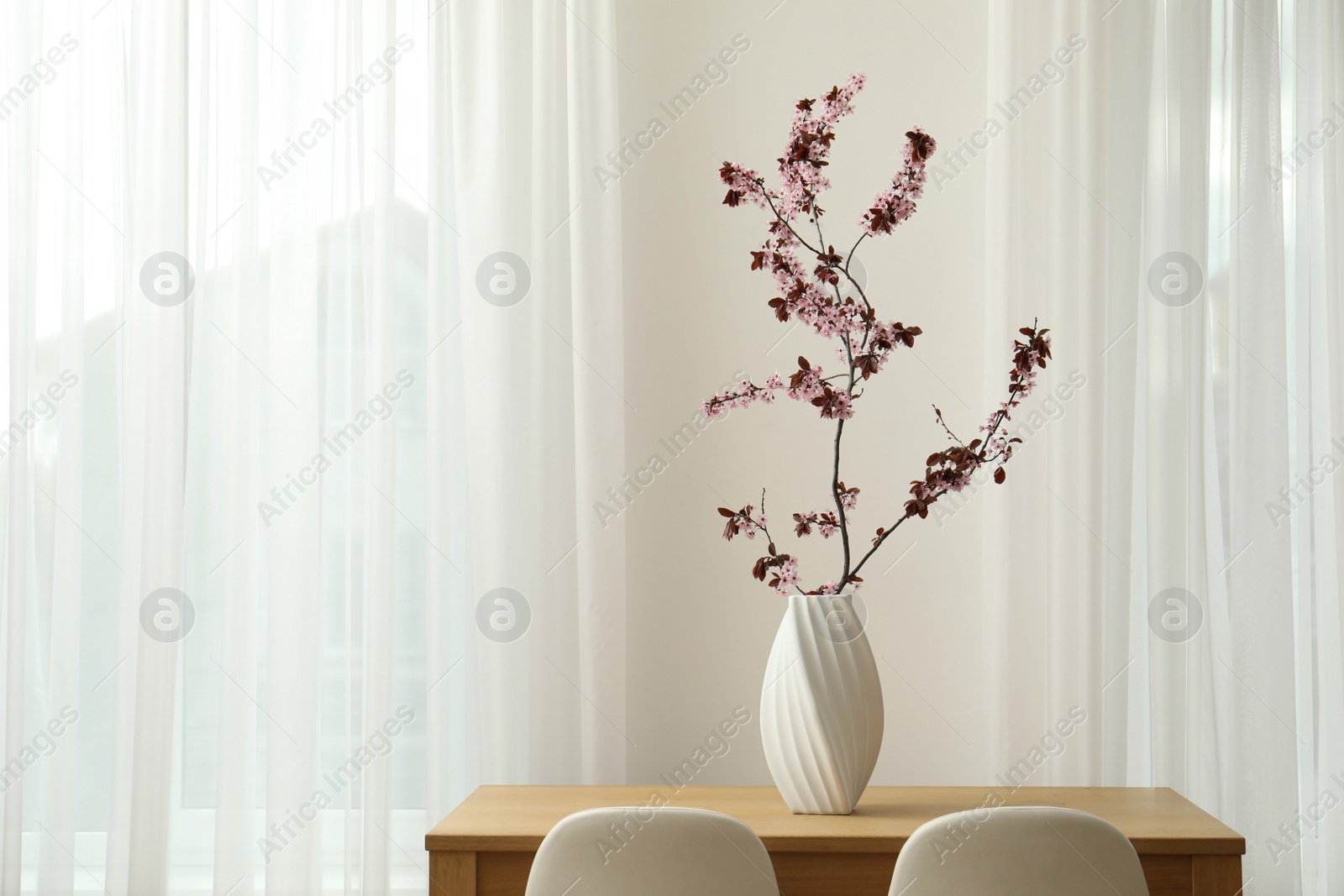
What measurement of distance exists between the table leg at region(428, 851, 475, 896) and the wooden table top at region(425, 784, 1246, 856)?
0.02 m

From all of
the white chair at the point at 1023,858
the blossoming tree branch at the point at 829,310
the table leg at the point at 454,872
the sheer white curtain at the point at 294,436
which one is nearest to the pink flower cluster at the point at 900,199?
the blossoming tree branch at the point at 829,310

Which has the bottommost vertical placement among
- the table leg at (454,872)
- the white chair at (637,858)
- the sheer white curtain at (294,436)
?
the table leg at (454,872)

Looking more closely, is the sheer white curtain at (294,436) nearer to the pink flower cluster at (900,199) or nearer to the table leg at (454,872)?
the table leg at (454,872)

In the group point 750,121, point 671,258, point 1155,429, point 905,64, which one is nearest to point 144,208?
point 671,258

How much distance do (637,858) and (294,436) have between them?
4.50 feet

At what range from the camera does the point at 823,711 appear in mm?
1700

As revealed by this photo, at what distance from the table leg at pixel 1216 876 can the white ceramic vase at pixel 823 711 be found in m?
0.54

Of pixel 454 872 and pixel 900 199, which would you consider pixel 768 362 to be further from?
pixel 454 872

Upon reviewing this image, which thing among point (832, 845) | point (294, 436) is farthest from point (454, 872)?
point (294, 436)

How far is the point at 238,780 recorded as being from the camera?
216 cm

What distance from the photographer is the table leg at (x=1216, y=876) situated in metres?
1.56

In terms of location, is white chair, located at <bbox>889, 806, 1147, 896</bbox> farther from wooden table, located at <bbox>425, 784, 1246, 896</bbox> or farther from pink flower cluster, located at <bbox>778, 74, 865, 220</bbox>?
pink flower cluster, located at <bbox>778, 74, 865, 220</bbox>

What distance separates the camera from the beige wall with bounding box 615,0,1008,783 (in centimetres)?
232

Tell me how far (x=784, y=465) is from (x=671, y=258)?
0.58 meters
